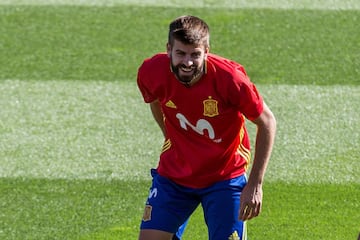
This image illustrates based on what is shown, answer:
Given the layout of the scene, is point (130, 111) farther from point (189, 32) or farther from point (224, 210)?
point (189, 32)

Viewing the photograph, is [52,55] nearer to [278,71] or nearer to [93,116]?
[93,116]

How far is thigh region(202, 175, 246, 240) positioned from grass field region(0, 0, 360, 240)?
48.8 inches

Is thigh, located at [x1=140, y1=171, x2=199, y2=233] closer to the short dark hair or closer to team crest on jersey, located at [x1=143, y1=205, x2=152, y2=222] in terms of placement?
team crest on jersey, located at [x1=143, y1=205, x2=152, y2=222]

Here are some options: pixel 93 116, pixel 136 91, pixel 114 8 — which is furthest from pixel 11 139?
pixel 114 8

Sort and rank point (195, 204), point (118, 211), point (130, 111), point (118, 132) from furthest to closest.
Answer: point (130, 111) → point (118, 132) → point (118, 211) → point (195, 204)

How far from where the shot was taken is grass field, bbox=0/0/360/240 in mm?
7164

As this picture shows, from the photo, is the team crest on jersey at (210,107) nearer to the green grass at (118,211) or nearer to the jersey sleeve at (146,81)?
the jersey sleeve at (146,81)

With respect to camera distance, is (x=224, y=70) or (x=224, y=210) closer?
(x=224, y=70)

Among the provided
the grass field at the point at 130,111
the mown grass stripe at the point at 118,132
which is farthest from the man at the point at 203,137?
the mown grass stripe at the point at 118,132

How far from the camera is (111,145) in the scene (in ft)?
27.6

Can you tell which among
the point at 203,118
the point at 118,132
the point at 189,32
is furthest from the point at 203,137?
the point at 118,132

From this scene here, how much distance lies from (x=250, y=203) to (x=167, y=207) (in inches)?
20.5

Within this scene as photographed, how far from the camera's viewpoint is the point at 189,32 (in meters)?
5.27

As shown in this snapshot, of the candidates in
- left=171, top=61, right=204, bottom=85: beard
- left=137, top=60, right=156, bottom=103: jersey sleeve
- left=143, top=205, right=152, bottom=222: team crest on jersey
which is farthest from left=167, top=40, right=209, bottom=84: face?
left=143, top=205, right=152, bottom=222: team crest on jersey
